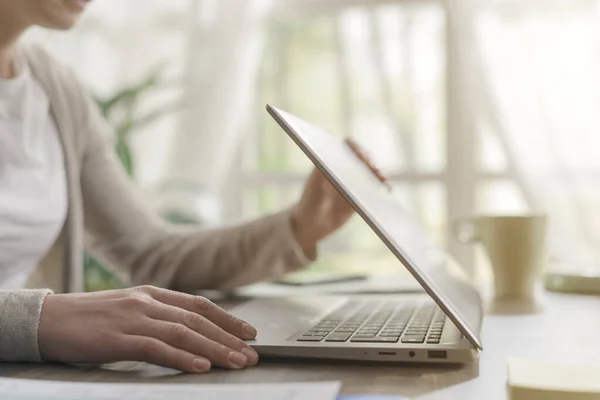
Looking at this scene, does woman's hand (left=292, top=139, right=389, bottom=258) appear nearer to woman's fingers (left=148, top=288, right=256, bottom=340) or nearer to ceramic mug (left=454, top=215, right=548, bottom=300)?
ceramic mug (left=454, top=215, right=548, bottom=300)

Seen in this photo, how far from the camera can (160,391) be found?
1.48 ft

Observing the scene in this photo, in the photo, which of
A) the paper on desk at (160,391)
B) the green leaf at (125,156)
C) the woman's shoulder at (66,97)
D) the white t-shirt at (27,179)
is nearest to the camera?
the paper on desk at (160,391)

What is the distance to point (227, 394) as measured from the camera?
17.4 inches

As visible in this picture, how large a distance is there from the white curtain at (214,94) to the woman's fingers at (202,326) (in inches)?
59.2

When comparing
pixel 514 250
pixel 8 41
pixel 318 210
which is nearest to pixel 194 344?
pixel 318 210

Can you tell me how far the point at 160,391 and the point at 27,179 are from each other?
69 cm

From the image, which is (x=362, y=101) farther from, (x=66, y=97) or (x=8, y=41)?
(x=8, y=41)

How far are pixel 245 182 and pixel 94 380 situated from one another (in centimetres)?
182

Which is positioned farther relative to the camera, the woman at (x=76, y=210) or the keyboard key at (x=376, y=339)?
the woman at (x=76, y=210)

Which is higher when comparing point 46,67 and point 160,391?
point 46,67

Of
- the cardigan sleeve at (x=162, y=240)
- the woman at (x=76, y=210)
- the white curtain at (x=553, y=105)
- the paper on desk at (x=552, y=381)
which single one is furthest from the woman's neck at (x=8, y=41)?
the white curtain at (x=553, y=105)

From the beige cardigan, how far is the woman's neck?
5 centimetres

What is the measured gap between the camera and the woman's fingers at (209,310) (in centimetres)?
59

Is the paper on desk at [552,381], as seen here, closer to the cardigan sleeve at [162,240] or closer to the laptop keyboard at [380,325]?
the laptop keyboard at [380,325]
